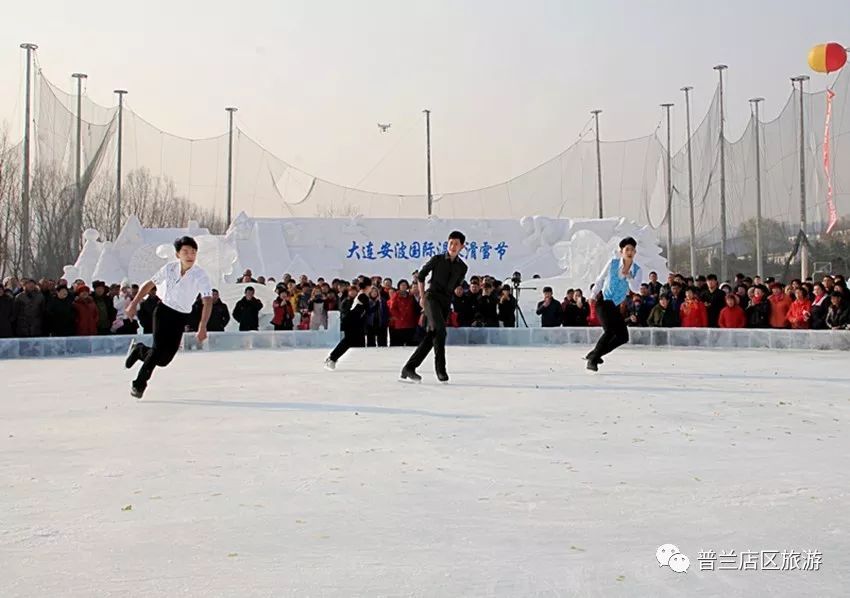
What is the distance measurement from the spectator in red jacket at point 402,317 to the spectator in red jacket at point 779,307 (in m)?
4.33

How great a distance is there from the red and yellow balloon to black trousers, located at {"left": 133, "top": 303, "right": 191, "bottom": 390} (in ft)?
31.3

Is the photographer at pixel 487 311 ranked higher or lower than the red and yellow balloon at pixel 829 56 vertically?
lower

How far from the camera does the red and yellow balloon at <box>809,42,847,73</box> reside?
12.2m

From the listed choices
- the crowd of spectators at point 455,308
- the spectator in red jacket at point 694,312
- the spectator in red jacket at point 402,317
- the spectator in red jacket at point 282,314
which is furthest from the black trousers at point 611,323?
the spectator in red jacket at point 282,314

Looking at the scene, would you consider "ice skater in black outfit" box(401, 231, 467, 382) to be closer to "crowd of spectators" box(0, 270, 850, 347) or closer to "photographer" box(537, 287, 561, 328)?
"crowd of spectators" box(0, 270, 850, 347)

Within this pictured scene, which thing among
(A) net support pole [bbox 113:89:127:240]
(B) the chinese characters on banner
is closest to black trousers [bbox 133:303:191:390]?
(B) the chinese characters on banner

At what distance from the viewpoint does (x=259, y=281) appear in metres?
19.0

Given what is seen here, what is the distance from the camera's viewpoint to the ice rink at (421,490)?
91.4 inches

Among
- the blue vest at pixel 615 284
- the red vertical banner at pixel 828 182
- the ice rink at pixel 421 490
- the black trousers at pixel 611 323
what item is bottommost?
the ice rink at pixel 421 490

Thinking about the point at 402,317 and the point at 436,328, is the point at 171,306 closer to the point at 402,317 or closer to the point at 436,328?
the point at 436,328

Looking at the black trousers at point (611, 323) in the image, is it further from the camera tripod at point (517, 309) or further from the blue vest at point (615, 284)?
the camera tripod at point (517, 309)

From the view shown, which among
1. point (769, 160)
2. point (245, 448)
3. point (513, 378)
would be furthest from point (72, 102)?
point (245, 448)

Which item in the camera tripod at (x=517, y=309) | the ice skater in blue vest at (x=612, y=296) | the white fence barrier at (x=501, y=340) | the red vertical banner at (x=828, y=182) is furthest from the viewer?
the red vertical banner at (x=828, y=182)

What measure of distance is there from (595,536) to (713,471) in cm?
112
